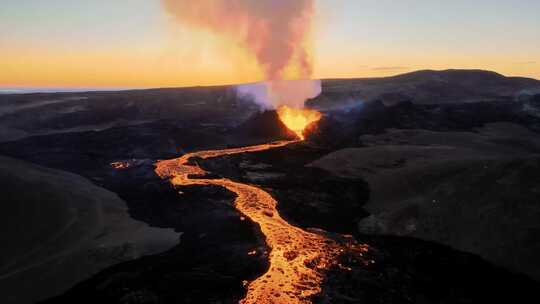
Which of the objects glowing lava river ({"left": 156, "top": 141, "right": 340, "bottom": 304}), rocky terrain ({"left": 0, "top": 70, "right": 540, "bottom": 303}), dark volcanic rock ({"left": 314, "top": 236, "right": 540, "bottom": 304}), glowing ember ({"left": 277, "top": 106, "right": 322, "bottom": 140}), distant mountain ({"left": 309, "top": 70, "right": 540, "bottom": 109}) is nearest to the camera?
dark volcanic rock ({"left": 314, "top": 236, "right": 540, "bottom": 304})

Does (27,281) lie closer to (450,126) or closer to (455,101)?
(450,126)

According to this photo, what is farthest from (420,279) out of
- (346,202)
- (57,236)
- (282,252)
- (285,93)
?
Answer: (285,93)

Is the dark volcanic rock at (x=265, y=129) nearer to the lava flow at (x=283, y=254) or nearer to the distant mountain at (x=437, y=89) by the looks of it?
the distant mountain at (x=437, y=89)

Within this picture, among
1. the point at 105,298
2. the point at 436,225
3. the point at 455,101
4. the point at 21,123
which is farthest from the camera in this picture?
the point at 455,101

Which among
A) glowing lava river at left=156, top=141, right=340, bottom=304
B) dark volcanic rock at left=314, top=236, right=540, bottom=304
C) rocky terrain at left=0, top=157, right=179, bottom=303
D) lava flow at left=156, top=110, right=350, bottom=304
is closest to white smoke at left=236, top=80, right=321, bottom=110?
glowing lava river at left=156, top=141, right=340, bottom=304

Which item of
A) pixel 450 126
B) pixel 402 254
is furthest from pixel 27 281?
pixel 450 126

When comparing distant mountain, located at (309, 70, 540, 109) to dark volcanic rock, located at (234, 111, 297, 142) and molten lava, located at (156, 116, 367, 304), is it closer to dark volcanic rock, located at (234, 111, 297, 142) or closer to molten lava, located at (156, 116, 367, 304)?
dark volcanic rock, located at (234, 111, 297, 142)
